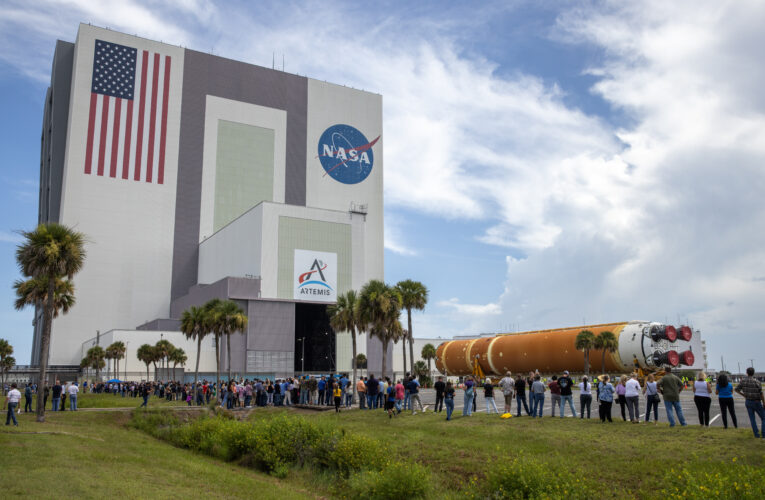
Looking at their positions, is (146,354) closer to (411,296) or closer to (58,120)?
(411,296)

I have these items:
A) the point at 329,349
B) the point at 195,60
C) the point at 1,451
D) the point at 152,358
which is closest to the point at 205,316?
the point at 152,358

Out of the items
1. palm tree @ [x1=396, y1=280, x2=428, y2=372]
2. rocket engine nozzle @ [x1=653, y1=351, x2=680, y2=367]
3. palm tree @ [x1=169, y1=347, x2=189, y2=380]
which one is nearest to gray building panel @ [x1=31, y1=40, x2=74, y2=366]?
palm tree @ [x1=169, y1=347, x2=189, y2=380]

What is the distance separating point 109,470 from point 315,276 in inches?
2601

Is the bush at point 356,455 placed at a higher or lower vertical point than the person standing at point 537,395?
lower

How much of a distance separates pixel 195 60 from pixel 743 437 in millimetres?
102925

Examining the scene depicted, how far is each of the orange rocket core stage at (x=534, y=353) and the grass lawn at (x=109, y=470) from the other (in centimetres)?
3538

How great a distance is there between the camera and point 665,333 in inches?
1670

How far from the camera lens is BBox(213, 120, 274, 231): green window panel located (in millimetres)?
101125

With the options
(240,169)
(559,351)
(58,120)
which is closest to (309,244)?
(240,169)

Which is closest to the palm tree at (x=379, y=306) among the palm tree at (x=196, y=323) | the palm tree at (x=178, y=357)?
the palm tree at (x=196, y=323)

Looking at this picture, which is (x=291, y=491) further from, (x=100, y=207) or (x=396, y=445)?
(x=100, y=207)

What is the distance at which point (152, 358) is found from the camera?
7450cm

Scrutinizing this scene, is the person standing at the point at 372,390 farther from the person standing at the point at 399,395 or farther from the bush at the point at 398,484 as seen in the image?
the bush at the point at 398,484

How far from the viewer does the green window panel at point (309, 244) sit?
263 feet
